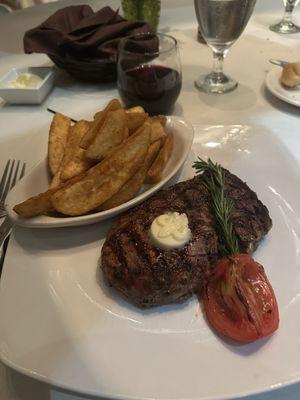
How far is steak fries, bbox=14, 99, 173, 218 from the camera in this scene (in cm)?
113

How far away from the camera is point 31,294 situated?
3.28 feet

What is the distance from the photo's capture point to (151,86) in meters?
1.65

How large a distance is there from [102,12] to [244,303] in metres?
1.64

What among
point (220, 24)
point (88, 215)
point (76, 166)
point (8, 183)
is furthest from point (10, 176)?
point (220, 24)

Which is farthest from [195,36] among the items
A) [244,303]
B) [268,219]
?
[244,303]

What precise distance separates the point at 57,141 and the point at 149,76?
1.67ft

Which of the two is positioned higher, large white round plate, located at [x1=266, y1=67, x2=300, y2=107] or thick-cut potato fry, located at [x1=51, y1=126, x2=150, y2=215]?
thick-cut potato fry, located at [x1=51, y1=126, x2=150, y2=215]

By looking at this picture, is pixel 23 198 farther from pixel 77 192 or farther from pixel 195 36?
pixel 195 36

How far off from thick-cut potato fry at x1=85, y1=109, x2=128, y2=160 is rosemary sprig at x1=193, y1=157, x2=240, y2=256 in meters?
0.29

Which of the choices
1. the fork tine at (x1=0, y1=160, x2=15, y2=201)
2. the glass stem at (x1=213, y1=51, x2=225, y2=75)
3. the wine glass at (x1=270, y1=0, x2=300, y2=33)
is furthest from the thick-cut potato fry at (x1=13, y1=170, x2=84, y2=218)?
the wine glass at (x1=270, y1=0, x2=300, y2=33)

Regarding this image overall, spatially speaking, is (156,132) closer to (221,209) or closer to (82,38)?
(221,209)

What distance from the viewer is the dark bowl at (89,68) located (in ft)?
6.22

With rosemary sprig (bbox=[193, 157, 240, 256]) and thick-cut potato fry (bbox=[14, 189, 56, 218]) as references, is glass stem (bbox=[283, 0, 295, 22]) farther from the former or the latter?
thick-cut potato fry (bbox=[14, 189, 56, 218])

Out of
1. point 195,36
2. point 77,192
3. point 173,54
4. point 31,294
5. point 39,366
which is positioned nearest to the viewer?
point 39,366
